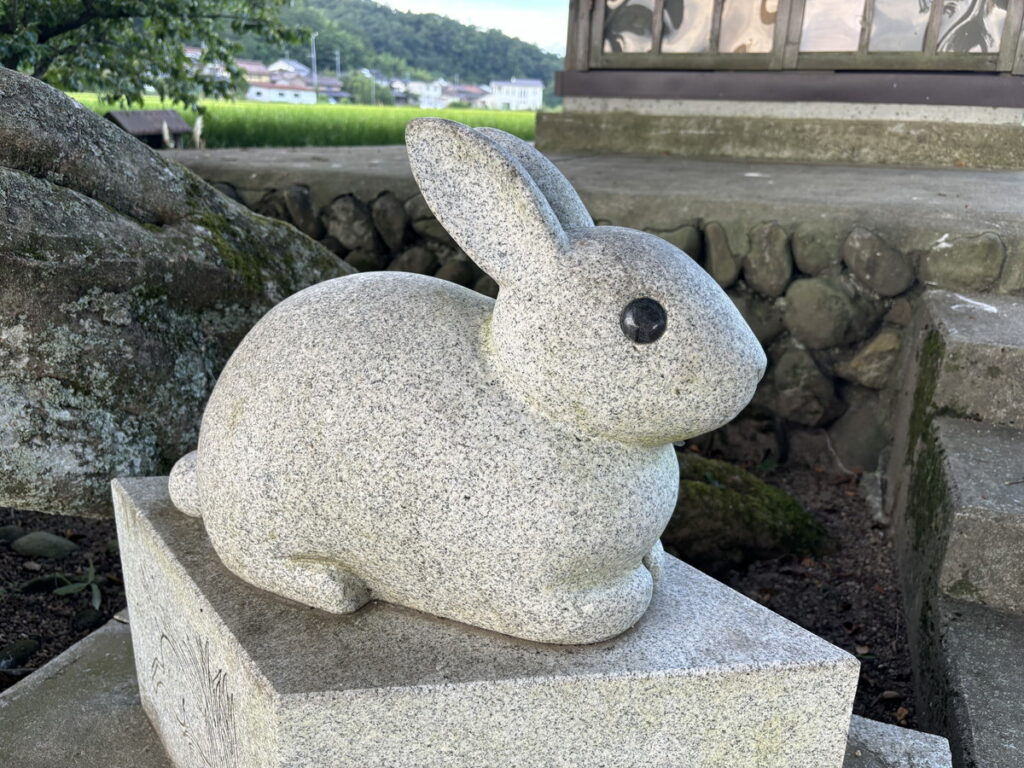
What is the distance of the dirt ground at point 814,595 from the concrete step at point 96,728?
0.29 metres

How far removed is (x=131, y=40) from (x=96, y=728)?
160 inches

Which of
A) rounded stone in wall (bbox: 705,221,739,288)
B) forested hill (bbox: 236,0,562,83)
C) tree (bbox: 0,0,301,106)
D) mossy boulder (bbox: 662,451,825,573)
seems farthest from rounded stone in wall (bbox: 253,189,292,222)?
forested hill (bbox: 236,0,562,83)

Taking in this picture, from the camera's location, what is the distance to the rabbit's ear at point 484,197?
54.9 inches

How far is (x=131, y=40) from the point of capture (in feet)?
16.0

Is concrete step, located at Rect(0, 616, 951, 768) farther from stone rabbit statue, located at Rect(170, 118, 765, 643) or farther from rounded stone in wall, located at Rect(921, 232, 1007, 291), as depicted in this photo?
rounded stone in wall, located at Rect(921, 232, 1007, 291)

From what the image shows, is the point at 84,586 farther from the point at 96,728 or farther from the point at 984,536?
the point at 984,536

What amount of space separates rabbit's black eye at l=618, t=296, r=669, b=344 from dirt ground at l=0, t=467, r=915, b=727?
5.19ft

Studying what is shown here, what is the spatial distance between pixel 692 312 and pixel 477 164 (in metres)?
0.42

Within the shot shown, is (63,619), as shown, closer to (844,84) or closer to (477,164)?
(477,164)

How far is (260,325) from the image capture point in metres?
1.69

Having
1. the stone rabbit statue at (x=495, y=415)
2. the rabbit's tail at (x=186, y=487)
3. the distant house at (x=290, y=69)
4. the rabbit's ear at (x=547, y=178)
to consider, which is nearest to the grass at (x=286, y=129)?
the rabbit's tail at (x=186, y=487)

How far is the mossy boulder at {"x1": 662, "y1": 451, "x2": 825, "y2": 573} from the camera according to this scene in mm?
3074

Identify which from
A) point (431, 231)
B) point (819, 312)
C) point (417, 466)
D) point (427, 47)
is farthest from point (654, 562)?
point (427, 47)

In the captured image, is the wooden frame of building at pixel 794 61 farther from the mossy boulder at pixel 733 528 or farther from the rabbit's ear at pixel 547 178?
the rabbit's ear at pixel 547 178
